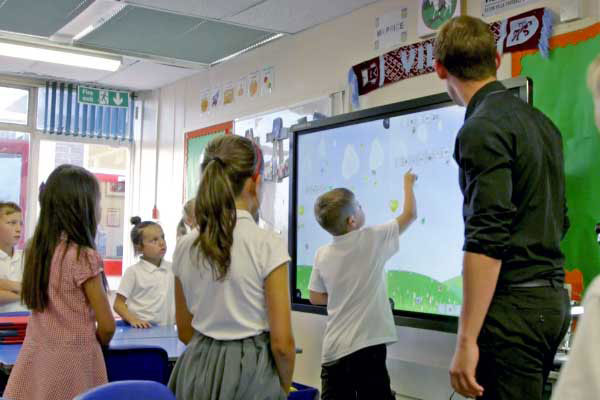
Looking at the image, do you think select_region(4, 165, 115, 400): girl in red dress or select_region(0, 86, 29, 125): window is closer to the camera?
select_region(4, 165, 115, 400): girl in red dress

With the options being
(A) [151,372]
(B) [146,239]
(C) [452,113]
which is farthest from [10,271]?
(C) [452,113]

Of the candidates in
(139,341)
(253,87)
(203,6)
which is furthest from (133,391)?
(253,87)

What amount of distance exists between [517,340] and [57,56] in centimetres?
458

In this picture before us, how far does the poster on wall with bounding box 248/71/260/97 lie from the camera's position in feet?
17.2

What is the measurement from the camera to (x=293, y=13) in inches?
172

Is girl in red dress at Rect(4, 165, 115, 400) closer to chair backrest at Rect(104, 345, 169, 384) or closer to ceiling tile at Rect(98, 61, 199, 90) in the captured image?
chair backrest at Rect(104, 345, 169, 384)

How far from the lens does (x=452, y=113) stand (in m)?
3.24

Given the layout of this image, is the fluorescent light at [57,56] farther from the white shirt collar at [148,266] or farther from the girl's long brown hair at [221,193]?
the girl's long brown hair at [221,193]

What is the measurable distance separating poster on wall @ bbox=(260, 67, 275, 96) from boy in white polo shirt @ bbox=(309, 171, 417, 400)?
1.94 metres

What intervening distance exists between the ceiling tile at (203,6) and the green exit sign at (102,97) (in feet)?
8.39

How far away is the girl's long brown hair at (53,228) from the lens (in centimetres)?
237

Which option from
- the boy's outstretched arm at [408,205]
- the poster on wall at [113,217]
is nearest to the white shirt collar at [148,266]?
the boy's outstretched arm at [408,205]

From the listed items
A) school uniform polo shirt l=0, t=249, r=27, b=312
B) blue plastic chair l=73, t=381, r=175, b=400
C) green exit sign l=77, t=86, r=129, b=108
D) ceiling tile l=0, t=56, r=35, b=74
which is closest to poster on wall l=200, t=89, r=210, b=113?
green exit sign l=77, t=86, r=129, b=108

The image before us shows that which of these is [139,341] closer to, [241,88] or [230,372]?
[230,372]
